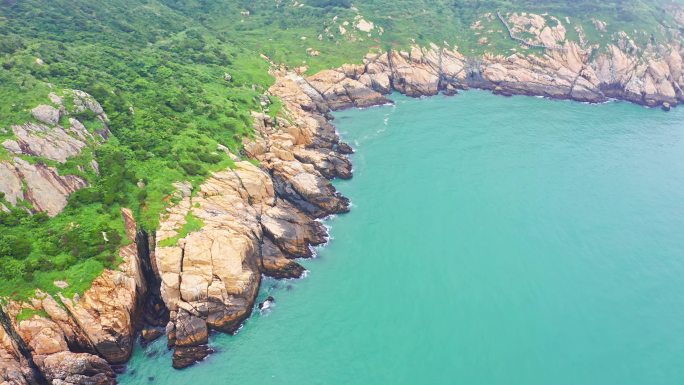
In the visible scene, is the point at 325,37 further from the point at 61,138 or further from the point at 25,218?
the point at 25,218

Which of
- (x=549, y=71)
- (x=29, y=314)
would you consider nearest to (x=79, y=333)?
(x=29, y=314)

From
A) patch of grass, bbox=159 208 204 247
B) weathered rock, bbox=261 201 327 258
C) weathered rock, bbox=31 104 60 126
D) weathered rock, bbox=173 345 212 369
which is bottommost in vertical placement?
weathered rock, bbox=173 345 212 369

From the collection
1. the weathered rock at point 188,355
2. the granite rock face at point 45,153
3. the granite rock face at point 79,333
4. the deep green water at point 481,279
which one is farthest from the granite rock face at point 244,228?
the granite rock face at point 45,153

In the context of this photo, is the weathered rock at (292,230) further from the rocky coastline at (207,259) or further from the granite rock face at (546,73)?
the granite rock face at (546,73)

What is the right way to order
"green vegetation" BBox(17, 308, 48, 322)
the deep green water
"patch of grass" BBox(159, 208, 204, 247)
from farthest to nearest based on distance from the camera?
"patch of grass" BBox(159, 208, 204, 247) → the deep green water → "green vegetation" BBox(17, 308, 48, 322)

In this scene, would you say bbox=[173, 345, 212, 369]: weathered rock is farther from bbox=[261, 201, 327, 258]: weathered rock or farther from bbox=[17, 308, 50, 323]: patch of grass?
bbox=[261, 201, 327, 258]: weathered rock

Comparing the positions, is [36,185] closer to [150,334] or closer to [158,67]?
[150,334]

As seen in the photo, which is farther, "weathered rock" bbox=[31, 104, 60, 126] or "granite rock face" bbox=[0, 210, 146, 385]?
"weathered rock" bbox=[31, 104, 60, 126]

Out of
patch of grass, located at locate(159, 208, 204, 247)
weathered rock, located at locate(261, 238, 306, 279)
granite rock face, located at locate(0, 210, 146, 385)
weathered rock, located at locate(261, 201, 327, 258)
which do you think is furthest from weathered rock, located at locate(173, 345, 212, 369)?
weathered rock, located at locate(261, 201, 327, 258)
